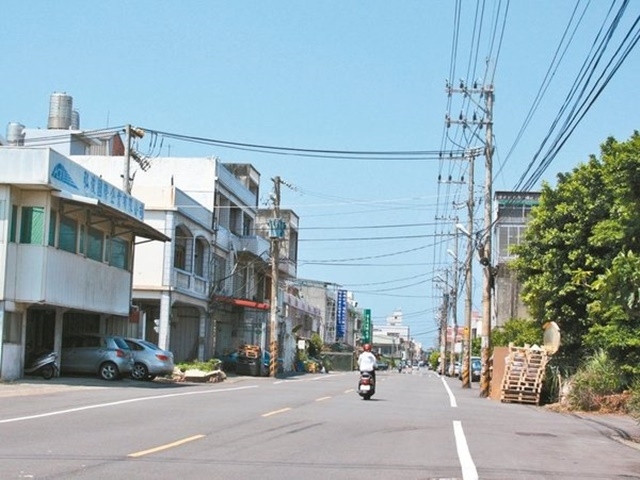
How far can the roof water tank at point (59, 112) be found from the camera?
54.1 metres

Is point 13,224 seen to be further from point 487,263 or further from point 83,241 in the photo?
point 487,263

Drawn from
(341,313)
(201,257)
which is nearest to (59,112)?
(201,257)

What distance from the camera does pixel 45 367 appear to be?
29.5m

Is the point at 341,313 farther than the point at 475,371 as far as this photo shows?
Yes

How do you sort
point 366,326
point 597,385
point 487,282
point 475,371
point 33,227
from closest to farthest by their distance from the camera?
point 597,385, point 33,227, point 487,282, point 475,371, point 366,326

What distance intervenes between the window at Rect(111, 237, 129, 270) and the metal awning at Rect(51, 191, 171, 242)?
0.64 m

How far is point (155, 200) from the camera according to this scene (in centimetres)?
4203

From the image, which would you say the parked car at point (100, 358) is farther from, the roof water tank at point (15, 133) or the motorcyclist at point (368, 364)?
the roof water tank at point (15, 133)

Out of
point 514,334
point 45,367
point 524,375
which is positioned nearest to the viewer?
point 45,367

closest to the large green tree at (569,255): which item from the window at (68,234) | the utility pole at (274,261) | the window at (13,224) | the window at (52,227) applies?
the window at (68,234)

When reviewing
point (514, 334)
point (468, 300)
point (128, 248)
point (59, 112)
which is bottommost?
point (514, 334)

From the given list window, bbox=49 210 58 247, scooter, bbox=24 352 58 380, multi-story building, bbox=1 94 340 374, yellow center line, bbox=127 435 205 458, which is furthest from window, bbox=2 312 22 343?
yellow center line, bbox=127 435 205 458

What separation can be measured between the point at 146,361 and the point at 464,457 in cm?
2181

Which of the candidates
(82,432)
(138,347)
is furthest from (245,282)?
(82,432)
